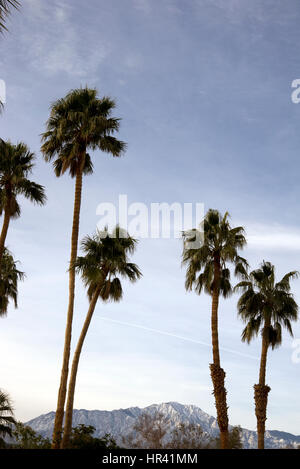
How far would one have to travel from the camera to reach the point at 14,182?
103 feet

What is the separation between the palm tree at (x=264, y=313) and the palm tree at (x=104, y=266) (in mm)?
9476

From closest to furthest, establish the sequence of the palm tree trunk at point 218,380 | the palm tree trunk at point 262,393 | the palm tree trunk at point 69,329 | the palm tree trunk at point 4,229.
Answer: the palm tree trunk at point 69,329, the palm tree trunk at point 4,229, the palm tree trunk at point 218,380, the palm tree trunk at point 262,393

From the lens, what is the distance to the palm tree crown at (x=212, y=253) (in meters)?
34.3

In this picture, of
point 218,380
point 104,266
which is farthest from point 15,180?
point 218,380

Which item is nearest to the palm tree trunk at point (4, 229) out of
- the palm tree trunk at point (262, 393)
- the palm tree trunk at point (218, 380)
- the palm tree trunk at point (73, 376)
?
the palm tree trunk at point (73, 376)

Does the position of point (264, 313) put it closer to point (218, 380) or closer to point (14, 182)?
point (218, 380)

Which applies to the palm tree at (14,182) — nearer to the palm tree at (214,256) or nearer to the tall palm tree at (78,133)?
the tall palm tree at (78,133)

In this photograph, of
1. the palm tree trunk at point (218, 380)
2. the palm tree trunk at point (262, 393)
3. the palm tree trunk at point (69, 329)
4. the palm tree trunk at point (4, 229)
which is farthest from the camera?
the palm tree trunk at point (262, 393)

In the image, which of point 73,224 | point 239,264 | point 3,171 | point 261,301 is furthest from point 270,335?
point 3,171

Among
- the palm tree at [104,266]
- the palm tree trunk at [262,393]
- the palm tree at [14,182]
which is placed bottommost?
the palm tree trunk at [262,393]

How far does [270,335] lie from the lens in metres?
37.6

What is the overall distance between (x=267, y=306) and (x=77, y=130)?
707 inches

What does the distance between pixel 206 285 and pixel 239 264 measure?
9.35 ft
